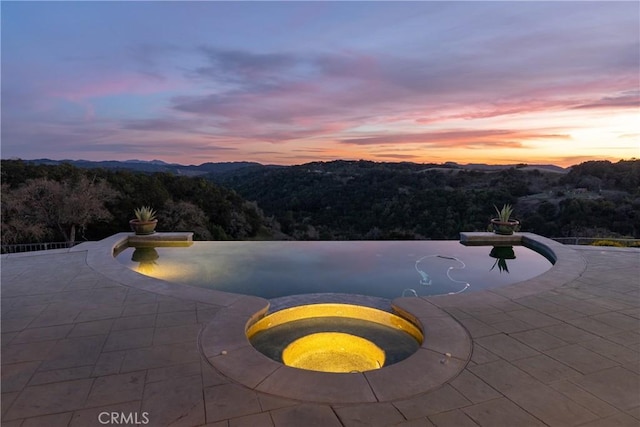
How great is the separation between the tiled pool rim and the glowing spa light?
2.23 feet

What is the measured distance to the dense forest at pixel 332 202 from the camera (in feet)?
49.4

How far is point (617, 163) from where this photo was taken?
1137 inches

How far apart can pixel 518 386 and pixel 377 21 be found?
1078 centimetres

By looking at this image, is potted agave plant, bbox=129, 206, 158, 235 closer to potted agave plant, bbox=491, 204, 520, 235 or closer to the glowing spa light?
the glowing spa light

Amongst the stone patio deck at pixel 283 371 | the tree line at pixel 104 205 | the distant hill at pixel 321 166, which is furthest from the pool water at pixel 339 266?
the distant hill at pixel 321 166

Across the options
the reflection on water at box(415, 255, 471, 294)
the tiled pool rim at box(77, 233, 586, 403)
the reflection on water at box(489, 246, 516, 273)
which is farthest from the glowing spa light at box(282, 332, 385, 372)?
the reflection on water at box(489, 246, 516, 273)

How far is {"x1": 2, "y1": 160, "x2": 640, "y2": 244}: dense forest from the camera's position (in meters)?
15.1

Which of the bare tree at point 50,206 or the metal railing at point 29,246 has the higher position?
the bare tree at point 50,206

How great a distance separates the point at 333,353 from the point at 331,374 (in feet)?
5.56

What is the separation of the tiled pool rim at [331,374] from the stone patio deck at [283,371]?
19 millimetres

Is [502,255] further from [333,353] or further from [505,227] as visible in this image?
[333,353]

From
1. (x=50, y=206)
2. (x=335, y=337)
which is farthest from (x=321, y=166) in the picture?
(x=335, y=337)

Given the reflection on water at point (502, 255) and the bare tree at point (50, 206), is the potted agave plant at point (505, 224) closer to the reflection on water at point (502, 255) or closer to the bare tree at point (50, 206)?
the reflection on water at point (502, 255)

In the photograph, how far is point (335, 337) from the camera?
5172mm
